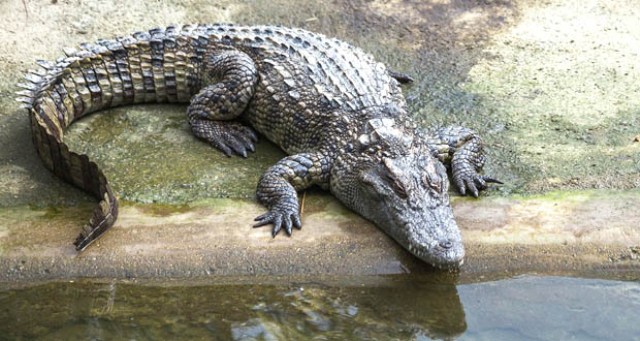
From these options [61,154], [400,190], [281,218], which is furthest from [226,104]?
[400,190]

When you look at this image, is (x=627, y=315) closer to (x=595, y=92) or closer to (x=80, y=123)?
(x=595, y=92)

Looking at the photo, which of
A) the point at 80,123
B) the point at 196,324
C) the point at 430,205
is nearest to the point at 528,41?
the point at 430,205

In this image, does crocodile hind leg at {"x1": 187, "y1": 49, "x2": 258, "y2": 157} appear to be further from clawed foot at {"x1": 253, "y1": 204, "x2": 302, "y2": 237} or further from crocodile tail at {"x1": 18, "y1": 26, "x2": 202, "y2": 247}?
clawed foot at {"x1": 253, "y1": 204, "x2": 302, "y2": 237}

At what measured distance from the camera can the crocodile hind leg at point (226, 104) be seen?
504cm

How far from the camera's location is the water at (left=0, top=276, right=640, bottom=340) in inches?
143

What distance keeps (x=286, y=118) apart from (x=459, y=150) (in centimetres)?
104

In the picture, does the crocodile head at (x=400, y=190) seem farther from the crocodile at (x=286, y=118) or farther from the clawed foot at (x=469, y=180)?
the clawed foot at (x=469, y=180)

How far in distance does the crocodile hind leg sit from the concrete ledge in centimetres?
89

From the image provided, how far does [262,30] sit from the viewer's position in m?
5.30

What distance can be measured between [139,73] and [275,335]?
239cm

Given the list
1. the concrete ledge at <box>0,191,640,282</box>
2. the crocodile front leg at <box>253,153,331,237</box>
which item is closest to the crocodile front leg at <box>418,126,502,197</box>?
the concrete ledge at <box>0,191,640,282</box>

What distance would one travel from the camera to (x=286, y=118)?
491 cm

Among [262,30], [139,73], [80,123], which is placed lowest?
[80,123]

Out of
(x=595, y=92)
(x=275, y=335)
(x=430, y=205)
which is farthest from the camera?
(x=595, y=92)
